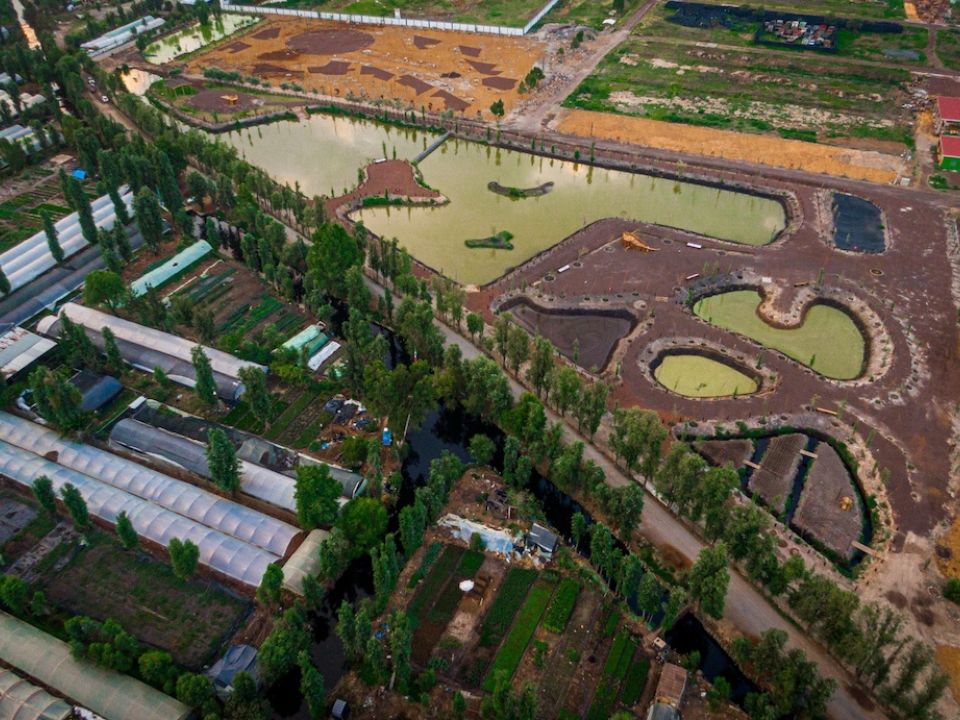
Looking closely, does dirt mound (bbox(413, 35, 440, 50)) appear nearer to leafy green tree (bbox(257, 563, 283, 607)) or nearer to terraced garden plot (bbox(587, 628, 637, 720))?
leafy green tree (bbox(257, 563, 283, 607))

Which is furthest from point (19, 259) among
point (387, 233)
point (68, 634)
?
point (68, 634)

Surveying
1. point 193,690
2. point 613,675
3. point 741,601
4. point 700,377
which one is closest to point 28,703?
point 193,690

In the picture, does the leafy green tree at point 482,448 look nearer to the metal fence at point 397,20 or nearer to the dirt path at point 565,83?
the dirt path at point 565,83

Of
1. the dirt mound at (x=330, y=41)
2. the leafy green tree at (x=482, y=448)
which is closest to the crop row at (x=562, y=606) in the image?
the leafy green tree at (x=482, y=448)

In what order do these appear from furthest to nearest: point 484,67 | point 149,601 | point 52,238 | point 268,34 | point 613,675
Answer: point 268,34 → point 484,67 → point 52,238 → point 149,601 → point 613,675

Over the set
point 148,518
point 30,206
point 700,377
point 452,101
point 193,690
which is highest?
point 452,101

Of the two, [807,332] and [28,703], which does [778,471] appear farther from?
[28,703]

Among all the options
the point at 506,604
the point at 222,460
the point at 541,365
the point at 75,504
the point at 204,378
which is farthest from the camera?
the point at 541,365
